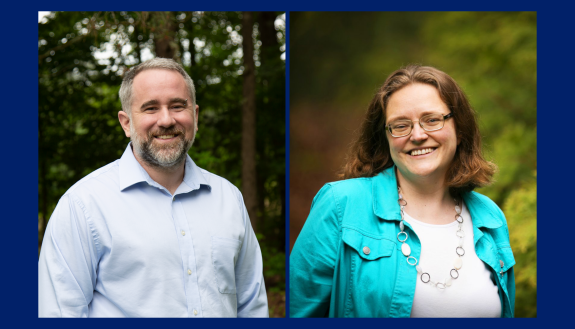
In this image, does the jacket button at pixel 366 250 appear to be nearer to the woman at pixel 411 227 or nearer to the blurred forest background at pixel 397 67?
the woman at pixel 411 227

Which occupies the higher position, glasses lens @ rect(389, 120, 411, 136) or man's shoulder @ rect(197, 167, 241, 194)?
glasses lens @ rect(389, 120, 411, 136)

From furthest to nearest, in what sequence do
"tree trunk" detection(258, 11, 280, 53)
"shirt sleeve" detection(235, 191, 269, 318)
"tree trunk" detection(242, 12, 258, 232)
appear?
1. "tree trunk" detection(258, 11, 280, 53)
2. "tree trunk" detection(242, 12, 258, 232)
3. "shirt sleeve" detection(235, 191, 269, 318)

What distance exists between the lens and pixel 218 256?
96.3 inches

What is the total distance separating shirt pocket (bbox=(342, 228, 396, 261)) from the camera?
2244 mm

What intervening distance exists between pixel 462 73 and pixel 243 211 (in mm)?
2376

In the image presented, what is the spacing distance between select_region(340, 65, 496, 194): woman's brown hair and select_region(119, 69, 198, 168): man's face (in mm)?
962

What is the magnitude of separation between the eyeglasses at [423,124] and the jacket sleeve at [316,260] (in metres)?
0.45

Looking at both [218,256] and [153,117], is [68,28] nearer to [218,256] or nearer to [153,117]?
[153,117]

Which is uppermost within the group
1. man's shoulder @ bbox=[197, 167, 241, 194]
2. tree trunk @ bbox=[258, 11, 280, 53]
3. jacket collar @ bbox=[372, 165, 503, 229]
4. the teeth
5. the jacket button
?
tree trunk @ bbox=[258, 11, 280, 53]

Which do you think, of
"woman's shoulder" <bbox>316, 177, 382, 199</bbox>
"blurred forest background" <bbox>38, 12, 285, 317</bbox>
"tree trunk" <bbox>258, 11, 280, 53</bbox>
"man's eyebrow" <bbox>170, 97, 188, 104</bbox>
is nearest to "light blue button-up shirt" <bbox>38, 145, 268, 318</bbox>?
"man's eyebrow" <bbox>170, 97, 188, 104</bbox>

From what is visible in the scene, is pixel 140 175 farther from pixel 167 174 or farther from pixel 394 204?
pixel 394 204

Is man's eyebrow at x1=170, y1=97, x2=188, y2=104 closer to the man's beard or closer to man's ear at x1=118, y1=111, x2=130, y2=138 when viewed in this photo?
the man's beard

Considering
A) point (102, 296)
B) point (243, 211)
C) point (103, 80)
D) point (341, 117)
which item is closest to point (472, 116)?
point (341, 117)

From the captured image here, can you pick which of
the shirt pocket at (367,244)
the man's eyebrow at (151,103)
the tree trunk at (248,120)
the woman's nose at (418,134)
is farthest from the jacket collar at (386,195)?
the tree trunk at (248,120)
